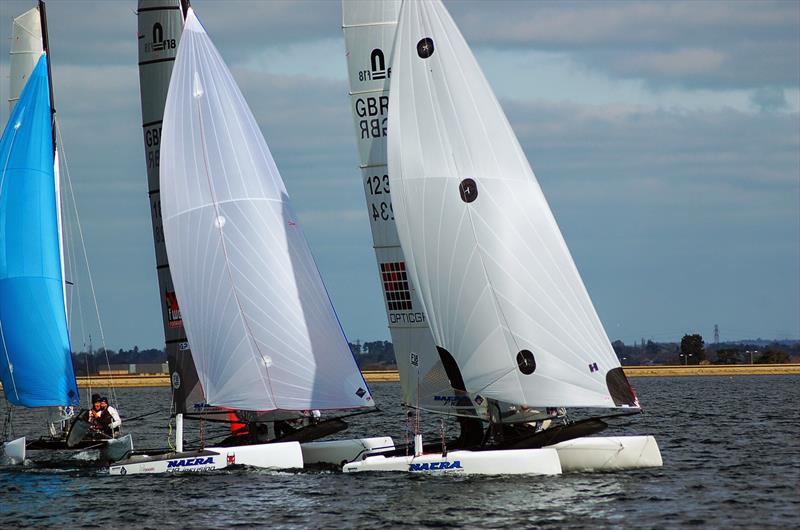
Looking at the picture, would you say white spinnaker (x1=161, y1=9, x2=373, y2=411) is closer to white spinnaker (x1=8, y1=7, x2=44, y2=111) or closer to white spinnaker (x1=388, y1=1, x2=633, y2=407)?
white spinnaker (x1=388, y1=1, x2=633, y2=407)

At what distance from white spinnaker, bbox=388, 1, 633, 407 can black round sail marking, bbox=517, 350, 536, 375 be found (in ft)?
0.08

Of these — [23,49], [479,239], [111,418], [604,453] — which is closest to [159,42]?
[23,49]

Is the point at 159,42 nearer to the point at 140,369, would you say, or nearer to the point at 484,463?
the point at 484,463

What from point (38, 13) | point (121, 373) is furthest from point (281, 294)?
point (121, 373)

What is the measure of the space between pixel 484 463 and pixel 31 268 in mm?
13442

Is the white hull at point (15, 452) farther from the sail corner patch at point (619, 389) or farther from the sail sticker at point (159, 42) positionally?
the sail corner patch at point (619, 389)

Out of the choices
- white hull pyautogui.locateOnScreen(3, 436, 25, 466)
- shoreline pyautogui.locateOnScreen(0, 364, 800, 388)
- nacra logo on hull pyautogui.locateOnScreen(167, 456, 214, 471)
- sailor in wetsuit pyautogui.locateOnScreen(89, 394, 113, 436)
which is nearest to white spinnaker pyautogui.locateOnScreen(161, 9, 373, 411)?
nacra logo on hull pyautogui.locateOnScreen(167, 456, 214, 471)

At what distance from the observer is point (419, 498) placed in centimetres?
2627

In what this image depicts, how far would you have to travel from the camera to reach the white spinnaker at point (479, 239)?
90.7 feet

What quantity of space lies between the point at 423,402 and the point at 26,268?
11.0 metres

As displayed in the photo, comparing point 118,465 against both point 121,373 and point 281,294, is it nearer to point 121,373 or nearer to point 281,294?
point 281,294

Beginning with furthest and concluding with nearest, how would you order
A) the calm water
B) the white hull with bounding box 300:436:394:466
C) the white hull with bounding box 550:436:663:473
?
1. the white hull with bounding box 300:436:394:466
2. the white hull with bounding box 550:436:663:473
3. the calm water

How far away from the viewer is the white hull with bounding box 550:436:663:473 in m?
28.4

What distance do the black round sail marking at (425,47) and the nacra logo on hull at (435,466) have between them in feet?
26.8
